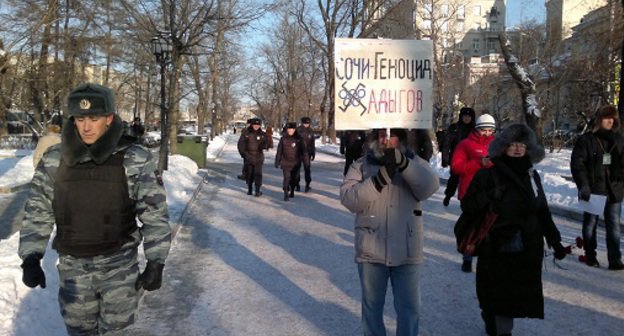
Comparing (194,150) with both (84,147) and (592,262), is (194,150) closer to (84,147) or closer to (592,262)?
(592,262)

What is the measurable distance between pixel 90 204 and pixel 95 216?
0.07 metres

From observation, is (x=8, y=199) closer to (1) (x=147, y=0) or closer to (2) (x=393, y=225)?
(1) (x=147, y=0)

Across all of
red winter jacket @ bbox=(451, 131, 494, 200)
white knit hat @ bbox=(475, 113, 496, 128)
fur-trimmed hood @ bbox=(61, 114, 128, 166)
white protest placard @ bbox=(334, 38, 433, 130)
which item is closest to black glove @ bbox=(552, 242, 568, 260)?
white protest placard @ bbox=(334, 38, 433, 130)

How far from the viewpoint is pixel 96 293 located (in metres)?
3.00

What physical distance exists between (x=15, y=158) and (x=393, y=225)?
25253mm

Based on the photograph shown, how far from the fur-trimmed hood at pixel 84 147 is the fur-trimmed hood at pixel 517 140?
8.54 feet

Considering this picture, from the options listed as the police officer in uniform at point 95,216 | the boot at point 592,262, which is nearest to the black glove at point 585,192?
the boot at point 592,262

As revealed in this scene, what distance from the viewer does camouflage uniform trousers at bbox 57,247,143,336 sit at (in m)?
2.96

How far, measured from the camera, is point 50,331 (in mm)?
4211

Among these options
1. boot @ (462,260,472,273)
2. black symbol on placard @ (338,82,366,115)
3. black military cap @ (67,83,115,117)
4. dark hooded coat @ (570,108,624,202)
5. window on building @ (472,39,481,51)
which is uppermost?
window on building @ (472,39,481,51)

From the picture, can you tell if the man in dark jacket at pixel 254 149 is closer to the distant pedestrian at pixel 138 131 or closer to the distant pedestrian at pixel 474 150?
the distant pedestrian at pixel 138 131

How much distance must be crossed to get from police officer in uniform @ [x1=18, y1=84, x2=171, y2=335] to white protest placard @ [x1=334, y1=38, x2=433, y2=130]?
1.62 meters

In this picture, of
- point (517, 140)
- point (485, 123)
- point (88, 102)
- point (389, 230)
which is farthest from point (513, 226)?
point (88, 102)

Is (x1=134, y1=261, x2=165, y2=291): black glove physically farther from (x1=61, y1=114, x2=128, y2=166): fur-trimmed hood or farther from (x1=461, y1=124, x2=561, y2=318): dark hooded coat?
(x1=461, y1=124, x2=561, y2=318): dark hooded coat
